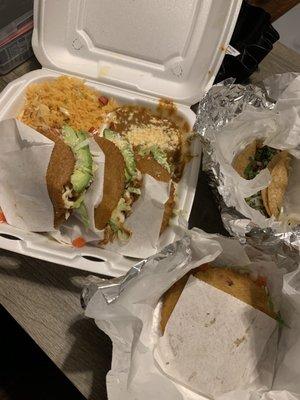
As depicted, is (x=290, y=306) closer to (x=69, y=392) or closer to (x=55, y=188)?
(x=55, y=188)

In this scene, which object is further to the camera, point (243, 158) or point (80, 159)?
point (243, 158)

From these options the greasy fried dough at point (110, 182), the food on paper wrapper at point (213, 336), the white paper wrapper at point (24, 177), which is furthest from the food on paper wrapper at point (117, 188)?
the food on paper wrapper at point (213, 336)

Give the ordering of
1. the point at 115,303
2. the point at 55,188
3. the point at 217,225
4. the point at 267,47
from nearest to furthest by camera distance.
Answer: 1. the point at 115,303
2. the point at 55,188
3. the point at 217,225
4. the point at 267,47

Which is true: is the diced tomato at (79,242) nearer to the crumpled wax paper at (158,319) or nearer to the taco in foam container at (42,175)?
the taco in foam container at (42,175)

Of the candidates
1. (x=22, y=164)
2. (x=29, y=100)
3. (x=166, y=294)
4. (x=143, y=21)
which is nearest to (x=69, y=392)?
(x=166, y=294)

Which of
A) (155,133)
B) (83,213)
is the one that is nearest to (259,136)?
(155,133)

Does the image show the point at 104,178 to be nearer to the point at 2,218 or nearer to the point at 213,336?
the point at 2,218

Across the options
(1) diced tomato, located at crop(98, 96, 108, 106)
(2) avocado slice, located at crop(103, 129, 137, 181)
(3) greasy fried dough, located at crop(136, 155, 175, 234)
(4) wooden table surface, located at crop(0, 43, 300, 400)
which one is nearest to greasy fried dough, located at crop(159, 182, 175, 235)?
(3) greasy fried dough, located at crop(136, 155, 175, 234)
